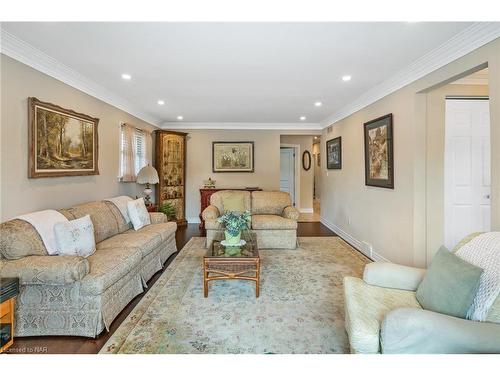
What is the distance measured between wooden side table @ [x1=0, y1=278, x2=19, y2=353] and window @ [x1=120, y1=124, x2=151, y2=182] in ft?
9.11

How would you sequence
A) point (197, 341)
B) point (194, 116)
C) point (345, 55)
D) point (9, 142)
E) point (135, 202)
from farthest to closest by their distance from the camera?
point (194, 116)
point (135, 202)
point (345, 55)
point (9, 142)
point (197, 341)

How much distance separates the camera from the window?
14.7 feet

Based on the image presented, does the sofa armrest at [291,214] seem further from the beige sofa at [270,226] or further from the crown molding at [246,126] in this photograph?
the crown molding at [246,126]

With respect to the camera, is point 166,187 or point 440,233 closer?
point 440,233

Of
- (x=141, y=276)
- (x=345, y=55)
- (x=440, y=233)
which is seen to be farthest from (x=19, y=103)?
(x=440, y=233)

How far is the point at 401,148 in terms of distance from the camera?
3223mm

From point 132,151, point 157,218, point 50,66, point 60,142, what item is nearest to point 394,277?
point 157,218

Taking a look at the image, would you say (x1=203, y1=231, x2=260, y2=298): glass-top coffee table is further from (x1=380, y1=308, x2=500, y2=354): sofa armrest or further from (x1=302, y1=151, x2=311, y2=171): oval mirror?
(x1=302, y1=151, x2=311, y2=171): oval mirror

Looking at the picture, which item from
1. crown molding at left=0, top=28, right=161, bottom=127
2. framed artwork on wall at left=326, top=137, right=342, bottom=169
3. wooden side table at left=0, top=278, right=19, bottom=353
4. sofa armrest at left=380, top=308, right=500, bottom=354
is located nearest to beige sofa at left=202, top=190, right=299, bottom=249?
framed artwork on wall at left=326, top=137, right=342, bottom=169

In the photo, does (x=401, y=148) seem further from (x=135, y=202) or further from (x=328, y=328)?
(x=135, y=202)

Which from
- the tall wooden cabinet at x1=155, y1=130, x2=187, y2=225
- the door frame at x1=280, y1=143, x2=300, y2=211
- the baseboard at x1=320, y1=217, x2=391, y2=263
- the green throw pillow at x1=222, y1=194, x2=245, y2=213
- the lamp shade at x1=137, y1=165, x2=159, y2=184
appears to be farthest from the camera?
the door frame at x1=280, y1=143, x2=300, y2=211

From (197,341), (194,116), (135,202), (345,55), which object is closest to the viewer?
(197,341)

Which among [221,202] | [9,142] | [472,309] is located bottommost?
[472,309]

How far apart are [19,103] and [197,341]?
8.92ft
